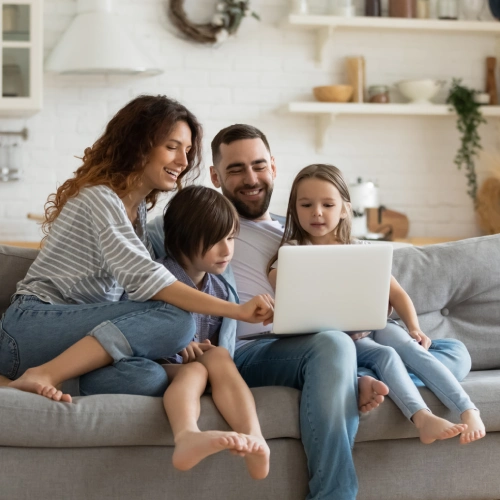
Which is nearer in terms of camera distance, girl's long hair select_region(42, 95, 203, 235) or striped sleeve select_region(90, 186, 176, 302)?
striped sleeve select_region(90, 186, 176, 302)

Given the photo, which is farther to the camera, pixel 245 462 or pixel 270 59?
pixel 270 59

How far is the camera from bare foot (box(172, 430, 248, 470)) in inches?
70.6

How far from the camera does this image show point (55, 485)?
1.96m

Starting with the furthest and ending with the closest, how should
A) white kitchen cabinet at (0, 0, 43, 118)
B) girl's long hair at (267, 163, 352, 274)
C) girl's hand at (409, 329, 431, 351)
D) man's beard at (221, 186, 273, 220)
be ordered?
white kitchen cabinet at (0, 0, 43, 118) < man's beard at (221, 186, 273, 220) < girl's long hair at (267, 163, 352, 274) < girl's hand at (409, 329, 431, 351)

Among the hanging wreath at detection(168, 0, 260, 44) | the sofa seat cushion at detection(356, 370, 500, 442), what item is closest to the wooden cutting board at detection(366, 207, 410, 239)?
the hanging wreath at detection(168, 0, 260, 44)

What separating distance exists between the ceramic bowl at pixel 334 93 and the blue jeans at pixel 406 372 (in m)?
2.35

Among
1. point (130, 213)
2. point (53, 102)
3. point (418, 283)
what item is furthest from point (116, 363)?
point (53, 102)

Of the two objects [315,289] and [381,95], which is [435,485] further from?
[381,95]

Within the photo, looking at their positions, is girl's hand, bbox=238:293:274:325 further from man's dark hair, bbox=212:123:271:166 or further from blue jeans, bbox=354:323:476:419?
man's dark hair, bbox=212:123:271:166

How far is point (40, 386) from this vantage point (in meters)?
Answer: 1.97

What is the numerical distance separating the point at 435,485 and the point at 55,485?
93cm

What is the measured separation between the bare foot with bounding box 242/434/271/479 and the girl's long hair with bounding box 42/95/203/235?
2.48 feet

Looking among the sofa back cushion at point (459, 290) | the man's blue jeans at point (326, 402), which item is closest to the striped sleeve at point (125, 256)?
the man's blue jeans at point (326, 402)

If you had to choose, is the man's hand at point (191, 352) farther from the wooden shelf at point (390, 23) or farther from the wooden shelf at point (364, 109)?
the wooden shelf at point (390, 23)
